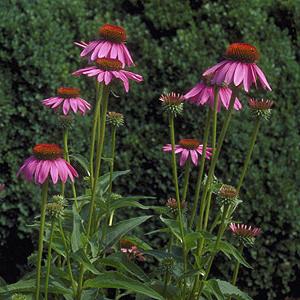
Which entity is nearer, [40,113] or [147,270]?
[40,113]

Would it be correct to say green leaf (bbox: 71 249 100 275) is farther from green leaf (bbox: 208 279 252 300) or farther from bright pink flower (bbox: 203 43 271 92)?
bright pink flower (bbox: 203 43 271 92)

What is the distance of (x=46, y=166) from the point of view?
209 cm

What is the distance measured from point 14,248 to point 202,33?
136cm

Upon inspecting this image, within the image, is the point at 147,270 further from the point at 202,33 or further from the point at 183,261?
the point at 183,261

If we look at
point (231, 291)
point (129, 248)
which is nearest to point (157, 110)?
point (129, 248)

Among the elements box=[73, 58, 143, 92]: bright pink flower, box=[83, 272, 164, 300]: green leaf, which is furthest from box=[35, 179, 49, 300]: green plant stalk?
box=[73, 58, 143, 92]: bright pink flower

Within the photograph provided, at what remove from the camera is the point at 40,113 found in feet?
12.6

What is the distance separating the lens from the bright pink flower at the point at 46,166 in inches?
81.7

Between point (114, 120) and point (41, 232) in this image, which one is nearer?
point (41, 232)

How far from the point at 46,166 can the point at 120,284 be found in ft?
1.14

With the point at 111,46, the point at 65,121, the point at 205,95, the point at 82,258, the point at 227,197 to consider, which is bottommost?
the point at 82,258

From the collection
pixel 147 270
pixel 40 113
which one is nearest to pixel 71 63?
pixel 40 113

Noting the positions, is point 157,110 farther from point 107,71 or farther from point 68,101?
point 107,71

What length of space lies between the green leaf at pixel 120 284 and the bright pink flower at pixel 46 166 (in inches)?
10.8
